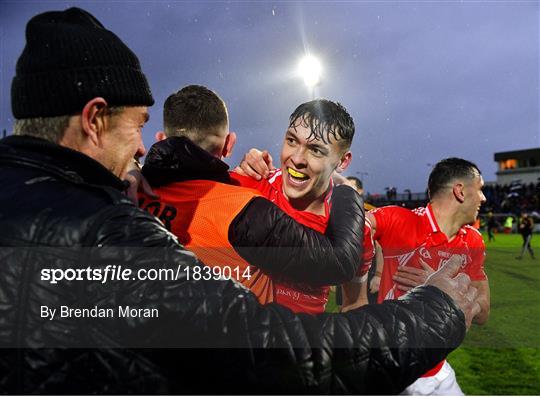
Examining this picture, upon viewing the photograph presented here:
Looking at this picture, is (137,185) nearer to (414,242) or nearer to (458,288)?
(458,288)

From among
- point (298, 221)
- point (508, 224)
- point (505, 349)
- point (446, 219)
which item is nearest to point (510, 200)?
point (508, 224)

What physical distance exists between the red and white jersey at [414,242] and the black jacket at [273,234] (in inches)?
65.4

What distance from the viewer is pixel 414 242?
3947 millimetres

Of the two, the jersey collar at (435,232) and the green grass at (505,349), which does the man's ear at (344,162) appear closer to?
the jersey collar at (435,232)

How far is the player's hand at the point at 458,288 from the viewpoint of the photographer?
1.26 metres

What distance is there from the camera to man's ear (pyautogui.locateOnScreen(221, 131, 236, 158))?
2.53 meters

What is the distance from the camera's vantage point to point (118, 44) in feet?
4.60

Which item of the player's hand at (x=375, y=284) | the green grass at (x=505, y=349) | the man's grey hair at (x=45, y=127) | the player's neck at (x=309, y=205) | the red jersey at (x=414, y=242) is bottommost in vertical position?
the green grass at (x=505, y=349)

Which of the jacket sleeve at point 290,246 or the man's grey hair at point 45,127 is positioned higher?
the man's grey hair at point 45,127

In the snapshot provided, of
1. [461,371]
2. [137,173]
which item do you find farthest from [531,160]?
[137,173]

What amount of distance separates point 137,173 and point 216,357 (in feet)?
4.73

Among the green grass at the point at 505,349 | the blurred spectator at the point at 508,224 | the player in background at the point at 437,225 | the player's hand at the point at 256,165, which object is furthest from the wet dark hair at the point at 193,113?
the blurred spectator at the point at 508,224

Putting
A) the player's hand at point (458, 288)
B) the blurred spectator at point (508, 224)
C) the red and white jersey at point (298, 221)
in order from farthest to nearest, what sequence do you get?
the blurred spectator at point (508, 224), the red and white jersey at point (298, 221), the player's hand at point (458, 288)

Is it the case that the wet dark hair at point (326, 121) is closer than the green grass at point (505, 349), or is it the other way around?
the wet dark hair at point (326, 121)
